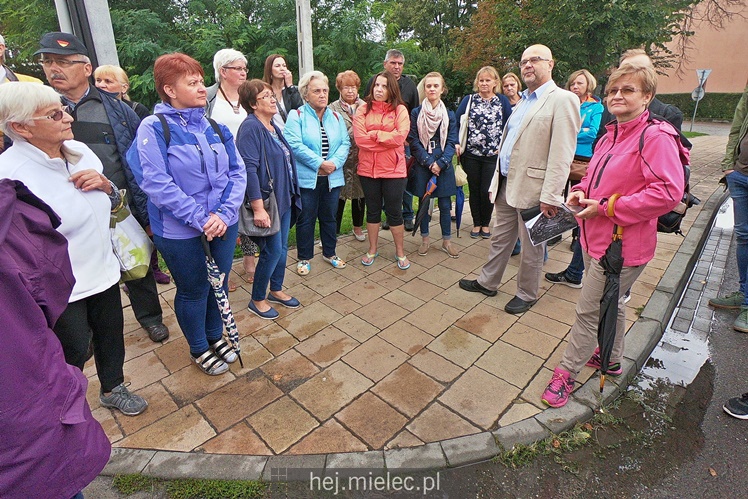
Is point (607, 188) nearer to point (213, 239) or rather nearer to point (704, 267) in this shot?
point (213, 239)

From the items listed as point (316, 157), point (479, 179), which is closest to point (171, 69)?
point (316, 157)

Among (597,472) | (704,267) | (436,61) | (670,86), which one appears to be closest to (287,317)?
(597,472)

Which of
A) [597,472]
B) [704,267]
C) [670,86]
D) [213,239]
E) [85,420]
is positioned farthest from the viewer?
[670,86]

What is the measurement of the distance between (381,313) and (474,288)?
1.04m

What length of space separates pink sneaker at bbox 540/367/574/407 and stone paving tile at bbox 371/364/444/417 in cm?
68

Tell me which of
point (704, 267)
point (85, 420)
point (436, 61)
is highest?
point (436, 61)

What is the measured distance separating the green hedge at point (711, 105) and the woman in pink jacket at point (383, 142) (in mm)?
30247

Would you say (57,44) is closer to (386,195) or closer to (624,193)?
(386,195)

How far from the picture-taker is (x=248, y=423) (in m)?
2.47

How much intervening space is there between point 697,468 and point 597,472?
570 mm

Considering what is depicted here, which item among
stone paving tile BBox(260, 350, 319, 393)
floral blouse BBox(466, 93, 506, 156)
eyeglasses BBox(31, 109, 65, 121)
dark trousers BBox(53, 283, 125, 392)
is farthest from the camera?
floral blouse BBox(466, 93, 506, 156)

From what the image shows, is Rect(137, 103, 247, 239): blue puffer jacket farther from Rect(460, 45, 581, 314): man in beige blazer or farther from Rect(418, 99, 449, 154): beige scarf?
Rect(418, 99, 449, 154): beige scarf

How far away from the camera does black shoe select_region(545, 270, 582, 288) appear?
13.9ft

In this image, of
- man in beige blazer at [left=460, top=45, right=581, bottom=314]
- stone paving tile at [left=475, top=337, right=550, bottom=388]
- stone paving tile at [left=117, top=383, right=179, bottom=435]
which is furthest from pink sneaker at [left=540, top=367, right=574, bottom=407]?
stone paving tile at [left=117, top=383, right=179, bottom=435]
